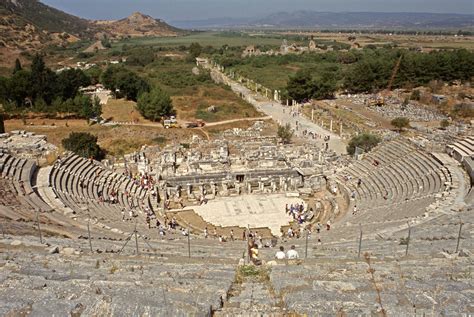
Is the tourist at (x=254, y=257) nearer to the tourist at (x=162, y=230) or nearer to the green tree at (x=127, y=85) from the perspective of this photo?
the tourist at (x=162, y=230)

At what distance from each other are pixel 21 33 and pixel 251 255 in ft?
427

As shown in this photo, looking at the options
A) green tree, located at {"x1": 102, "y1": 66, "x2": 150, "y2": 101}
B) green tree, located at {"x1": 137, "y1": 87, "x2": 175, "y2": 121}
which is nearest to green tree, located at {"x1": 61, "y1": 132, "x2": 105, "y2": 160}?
green tree, located at {"x1": 137, "y1": 87, "x2": 175, "y2": 121}

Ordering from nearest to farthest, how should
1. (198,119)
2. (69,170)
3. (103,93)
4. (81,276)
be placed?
(81,276) < (69,170) < (198,119) < (103,93)

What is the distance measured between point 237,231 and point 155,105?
2921cm

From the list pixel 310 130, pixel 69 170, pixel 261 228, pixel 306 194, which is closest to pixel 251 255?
pixel 261 228

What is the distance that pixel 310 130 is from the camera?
4703 centimetres

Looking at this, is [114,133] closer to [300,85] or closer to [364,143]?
[364,143]

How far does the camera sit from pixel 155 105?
49281 mm

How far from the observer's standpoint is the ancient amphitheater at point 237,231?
969cm

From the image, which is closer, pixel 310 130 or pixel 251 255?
pixel 251 255

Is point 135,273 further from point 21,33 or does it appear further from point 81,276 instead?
point 21,33

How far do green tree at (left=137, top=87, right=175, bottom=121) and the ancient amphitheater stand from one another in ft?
38.5

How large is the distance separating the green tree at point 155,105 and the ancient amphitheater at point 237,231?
1173 centimetres

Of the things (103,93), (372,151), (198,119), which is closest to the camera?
(372,151)
